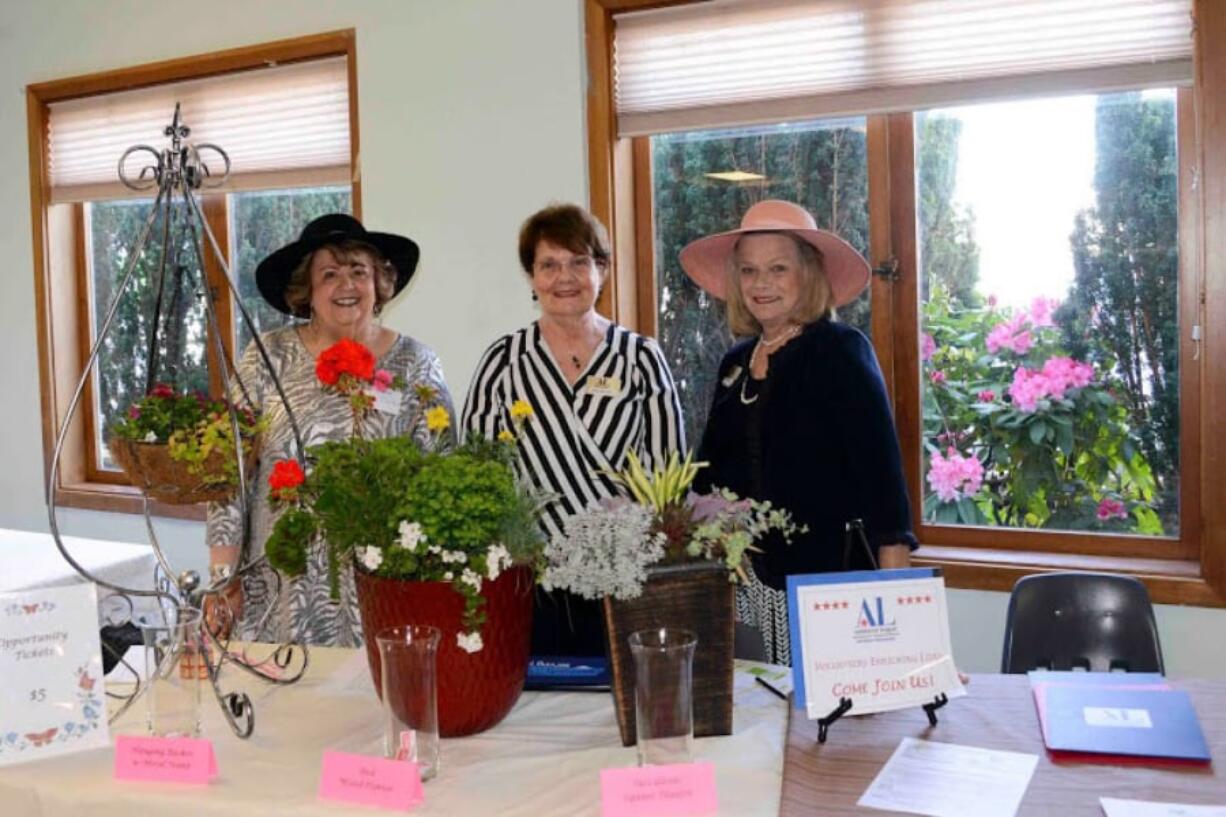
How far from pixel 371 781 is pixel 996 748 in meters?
0.76

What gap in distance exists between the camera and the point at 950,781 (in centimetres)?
Result: 131

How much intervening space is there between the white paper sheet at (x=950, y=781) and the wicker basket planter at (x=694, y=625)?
0.76 ft

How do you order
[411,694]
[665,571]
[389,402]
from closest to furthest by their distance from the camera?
[411,694], [665,571], [389,402]

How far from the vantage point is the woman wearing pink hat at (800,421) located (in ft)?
7.30

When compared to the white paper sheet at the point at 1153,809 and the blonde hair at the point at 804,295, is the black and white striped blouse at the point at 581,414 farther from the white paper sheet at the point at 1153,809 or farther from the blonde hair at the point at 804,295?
the white paper sheet at the point at 1153,809

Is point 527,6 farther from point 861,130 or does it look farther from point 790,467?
point 790,467

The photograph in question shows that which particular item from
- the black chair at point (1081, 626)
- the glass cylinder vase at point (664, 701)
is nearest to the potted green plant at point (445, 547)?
the glass cylinder vase at point (664, 701)

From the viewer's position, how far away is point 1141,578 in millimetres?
2750

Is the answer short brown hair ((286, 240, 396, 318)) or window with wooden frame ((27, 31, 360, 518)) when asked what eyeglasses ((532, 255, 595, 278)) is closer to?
short brown hair ((286, 240, 396, 318))

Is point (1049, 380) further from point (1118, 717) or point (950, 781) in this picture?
point (950, 781)

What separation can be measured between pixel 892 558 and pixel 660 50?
174cm

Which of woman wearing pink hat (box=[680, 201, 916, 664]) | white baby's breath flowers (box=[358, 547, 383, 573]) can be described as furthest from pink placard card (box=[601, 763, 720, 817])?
woman wearing pink hat (box=[680, 201, 916, 664])

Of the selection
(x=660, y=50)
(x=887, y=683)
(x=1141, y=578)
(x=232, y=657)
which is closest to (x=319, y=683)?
(x=232, y=657)

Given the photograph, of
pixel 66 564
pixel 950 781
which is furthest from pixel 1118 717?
pixel 66 564
